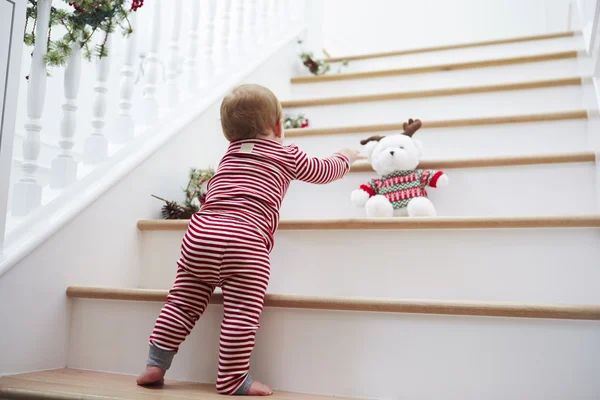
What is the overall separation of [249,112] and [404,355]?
2.14 ft

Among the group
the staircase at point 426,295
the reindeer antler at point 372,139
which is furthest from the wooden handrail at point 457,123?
the reindeer antler at point 372,139

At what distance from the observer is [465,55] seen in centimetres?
293

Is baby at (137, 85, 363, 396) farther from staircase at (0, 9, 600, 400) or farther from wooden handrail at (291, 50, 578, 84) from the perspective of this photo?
wooden handrail at (291, 50, 578, 84)

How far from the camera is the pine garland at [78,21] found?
4.48ft

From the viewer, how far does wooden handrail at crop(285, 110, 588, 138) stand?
1.83 meters

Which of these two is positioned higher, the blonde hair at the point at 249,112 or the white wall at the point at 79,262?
the blonde hair at the point at 249,112

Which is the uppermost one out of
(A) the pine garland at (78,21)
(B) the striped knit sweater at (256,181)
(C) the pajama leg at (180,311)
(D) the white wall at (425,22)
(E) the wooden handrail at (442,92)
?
(D) the white wall at (425,22)

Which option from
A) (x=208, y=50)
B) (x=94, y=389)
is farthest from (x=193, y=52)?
(x=94, y=389)

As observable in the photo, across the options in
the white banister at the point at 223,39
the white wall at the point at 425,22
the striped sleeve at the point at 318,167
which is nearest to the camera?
the striped sleeve at the point at 318,167

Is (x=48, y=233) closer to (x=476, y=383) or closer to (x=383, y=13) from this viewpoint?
(x=476, y=383)

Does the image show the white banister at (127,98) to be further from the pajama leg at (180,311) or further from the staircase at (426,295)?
the pajama leg at (180,311)

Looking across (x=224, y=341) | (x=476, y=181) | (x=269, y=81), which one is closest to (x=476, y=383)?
(x=224, y=341)

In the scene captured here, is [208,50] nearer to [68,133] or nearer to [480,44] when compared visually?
[68,133]

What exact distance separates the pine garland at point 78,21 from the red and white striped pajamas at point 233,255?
51cm
